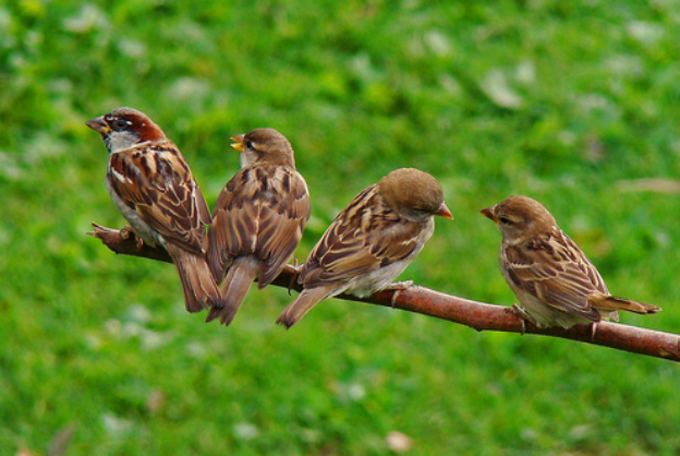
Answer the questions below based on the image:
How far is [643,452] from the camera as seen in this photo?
6703 mm

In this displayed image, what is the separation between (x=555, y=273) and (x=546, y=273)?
54 mm

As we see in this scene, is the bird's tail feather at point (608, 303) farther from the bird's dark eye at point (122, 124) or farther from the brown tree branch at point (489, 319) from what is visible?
the bird's dark eye at point (122, 124)

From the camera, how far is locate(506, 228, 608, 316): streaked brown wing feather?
14.5 ft

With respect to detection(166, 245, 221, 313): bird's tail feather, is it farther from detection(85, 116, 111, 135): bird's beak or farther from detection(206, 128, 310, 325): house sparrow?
detection(85, 116, 111, 135): bird's beak

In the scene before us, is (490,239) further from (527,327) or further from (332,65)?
(527,327)

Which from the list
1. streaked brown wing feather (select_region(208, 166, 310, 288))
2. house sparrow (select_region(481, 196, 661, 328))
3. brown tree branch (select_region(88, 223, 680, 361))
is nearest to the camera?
brown tree branch (select_region(88, 223, 680, 361))

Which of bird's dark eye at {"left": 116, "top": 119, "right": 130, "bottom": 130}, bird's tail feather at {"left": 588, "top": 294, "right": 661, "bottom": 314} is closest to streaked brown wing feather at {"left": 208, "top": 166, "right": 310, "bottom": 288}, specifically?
bird's dark eye at {"left": 116, "top": 119, "right": 130, "bottom": 130}

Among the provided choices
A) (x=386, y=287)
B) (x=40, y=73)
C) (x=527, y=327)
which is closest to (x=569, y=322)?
(x=527, y=327)

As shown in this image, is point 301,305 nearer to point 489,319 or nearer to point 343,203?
point 489,319

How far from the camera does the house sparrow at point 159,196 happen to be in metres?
4.35

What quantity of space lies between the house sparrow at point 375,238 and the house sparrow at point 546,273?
0.38 m

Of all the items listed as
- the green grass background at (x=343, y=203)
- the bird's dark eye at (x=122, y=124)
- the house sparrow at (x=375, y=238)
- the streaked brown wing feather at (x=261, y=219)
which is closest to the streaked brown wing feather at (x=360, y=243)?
the house sparrow at (x=375, y=238)

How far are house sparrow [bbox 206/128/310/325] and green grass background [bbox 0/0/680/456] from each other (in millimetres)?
2140

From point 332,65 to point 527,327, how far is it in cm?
525
